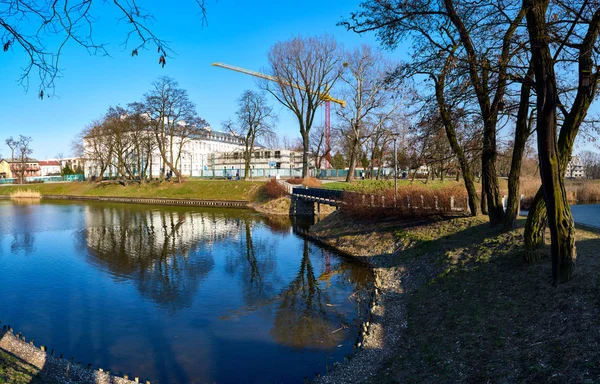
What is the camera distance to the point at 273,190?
4372 cm

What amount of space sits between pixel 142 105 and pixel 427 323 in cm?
4888

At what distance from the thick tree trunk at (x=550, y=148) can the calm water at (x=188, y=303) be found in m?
5.14

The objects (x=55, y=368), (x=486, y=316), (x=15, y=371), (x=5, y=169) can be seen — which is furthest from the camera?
(x=5, y=169)

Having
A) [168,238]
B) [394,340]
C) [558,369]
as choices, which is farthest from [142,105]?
[558,369]

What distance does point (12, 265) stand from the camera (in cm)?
1859

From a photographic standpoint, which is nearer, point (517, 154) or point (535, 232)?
point (535, 232)

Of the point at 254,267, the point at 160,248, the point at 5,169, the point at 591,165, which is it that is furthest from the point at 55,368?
the point at 5,169

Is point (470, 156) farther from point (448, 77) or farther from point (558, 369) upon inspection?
point (558, 369)

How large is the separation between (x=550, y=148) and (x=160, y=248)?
19.8 meters

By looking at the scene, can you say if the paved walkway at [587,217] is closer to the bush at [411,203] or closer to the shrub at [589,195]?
the bush at [411,203]

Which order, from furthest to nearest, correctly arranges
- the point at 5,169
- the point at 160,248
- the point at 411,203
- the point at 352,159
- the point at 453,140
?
1. the point at 5,169
2. the point at 352,159
3. the point at 160,248
4. the point at 411,203
5. the point at 453,140

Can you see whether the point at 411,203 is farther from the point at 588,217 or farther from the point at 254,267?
the point at 588,217

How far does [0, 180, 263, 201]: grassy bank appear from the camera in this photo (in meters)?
49.6

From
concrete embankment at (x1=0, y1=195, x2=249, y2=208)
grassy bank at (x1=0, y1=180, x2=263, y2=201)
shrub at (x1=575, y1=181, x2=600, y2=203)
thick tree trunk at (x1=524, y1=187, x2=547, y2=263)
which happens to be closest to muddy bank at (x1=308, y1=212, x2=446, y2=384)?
thick tree trunk at (x1=524, y1=187, x2=547, y2=263)
